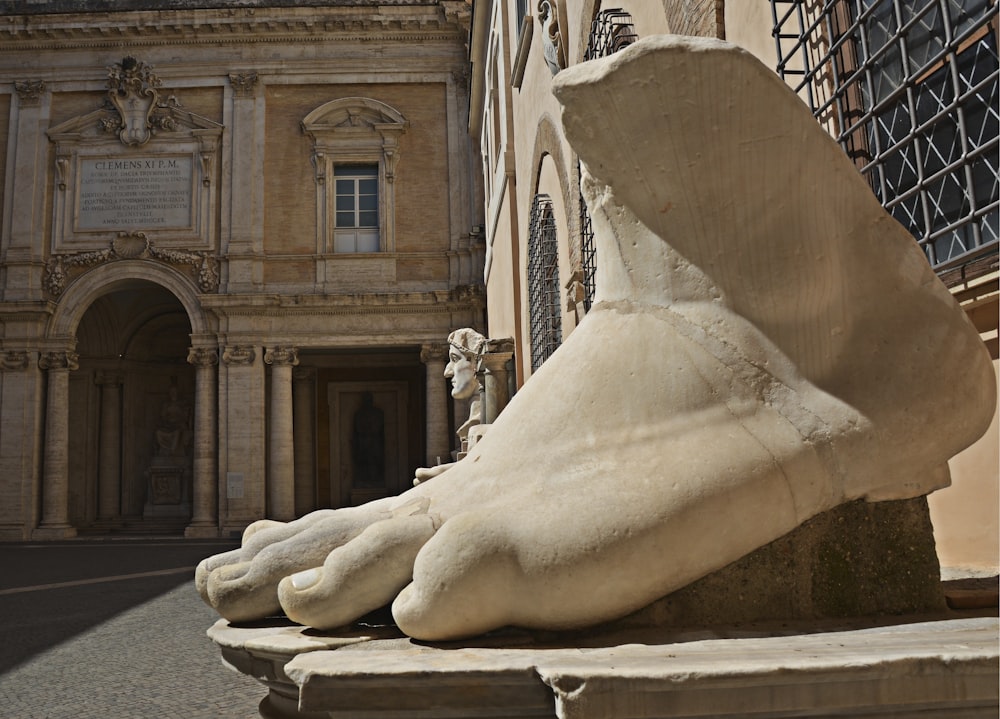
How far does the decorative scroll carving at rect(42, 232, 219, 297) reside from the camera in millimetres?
15703

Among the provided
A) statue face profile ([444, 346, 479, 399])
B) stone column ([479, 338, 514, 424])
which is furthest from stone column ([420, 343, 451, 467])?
stone column ([479, 338, 514, 424])

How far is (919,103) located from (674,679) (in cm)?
235

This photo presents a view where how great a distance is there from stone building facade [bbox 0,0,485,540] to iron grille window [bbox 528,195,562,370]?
632cm

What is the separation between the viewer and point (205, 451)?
15320mm

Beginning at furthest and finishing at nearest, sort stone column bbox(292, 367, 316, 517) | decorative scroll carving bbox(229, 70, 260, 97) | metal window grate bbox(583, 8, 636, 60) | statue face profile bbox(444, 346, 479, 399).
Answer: stone column bbox(292, 367, 316, 517) → decorative scroll carving bbox(229, 70, 260, 97) → statue face profile bbox(444, 346, 479, 399) → metal window grate bbox(583, 8, 636, 60)

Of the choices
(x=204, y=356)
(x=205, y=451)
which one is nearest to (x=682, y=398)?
Result: (x=205, y=451)

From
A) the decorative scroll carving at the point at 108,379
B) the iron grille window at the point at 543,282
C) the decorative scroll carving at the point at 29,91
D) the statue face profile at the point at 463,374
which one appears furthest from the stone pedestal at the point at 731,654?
the decorative scroll carving at the point at 108,379

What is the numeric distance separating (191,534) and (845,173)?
15.1 m

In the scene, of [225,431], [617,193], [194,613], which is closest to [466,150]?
[225,431]

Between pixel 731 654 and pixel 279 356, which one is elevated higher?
pixel 279 356

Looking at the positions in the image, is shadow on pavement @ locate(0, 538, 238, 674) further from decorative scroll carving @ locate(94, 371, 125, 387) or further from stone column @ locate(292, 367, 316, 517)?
decorative scroll carving @ locate(94, 371, 125, 387)

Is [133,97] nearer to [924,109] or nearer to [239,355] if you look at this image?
[239,355]

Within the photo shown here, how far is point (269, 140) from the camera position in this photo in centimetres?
1641

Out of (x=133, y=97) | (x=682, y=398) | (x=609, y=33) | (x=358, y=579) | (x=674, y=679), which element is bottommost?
(x=674, y=679)
